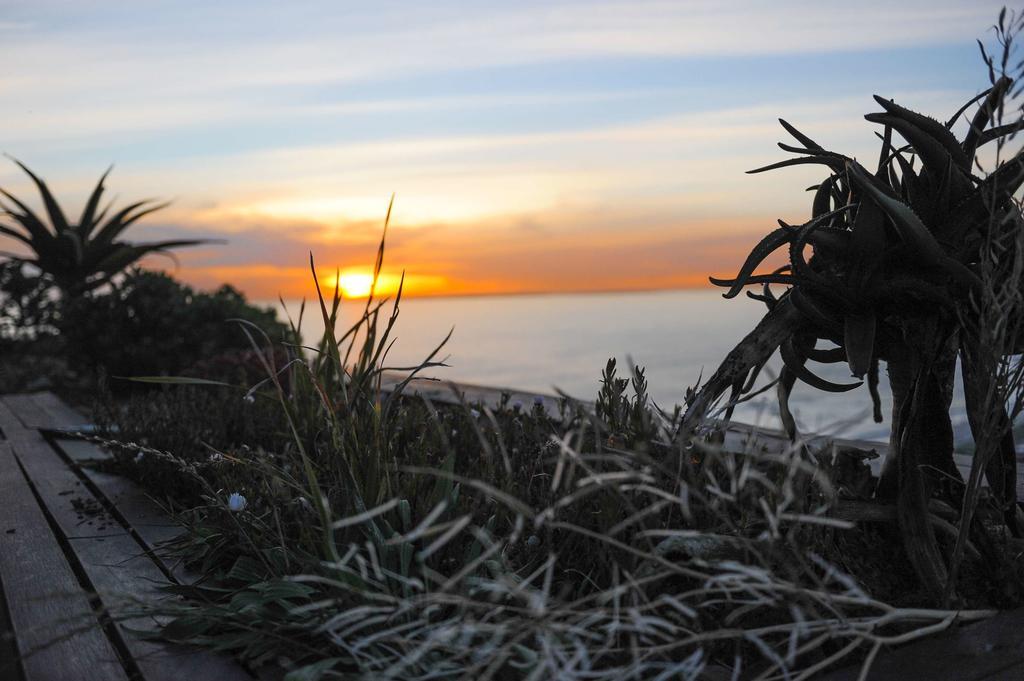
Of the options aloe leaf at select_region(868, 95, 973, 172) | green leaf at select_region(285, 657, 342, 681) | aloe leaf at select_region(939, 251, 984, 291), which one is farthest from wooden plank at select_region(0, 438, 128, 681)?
aloe leaf at select_region(868, 95, 973, 172)

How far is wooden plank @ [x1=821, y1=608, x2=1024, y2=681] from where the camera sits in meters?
1.88

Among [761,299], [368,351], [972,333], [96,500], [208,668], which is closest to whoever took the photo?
[208,668]

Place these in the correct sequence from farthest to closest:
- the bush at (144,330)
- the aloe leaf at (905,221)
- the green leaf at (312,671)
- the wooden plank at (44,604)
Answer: the bush at (144,330), the aloe leaf at (905,221), the wooden plank at (44,604), the green leaf at (312,671)

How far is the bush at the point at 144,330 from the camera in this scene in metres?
8.08

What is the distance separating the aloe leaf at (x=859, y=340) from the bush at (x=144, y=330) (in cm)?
644

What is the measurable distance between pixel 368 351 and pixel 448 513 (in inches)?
30.1

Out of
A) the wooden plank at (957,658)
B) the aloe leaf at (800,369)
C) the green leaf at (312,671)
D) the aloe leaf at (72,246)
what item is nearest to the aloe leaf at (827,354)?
the aloe leaf at (800,369)

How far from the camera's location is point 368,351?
9.53ft

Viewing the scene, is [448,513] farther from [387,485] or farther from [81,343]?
[81,343]

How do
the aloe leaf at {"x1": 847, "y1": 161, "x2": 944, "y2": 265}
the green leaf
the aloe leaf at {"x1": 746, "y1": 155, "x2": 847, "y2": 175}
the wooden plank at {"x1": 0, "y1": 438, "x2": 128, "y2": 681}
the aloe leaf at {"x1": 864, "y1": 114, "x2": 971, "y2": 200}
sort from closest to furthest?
the green leaf
the wooden plank at {"x1": 0, "y1": 438, "x2": 128, "y2": 681}
the aloe leaf at {"x1": 847, "y1": 161, "x2": 944, "y2": 265}
the aloe leaf at {"x1": 864, "y1": 114, "x2": 971, "y2": 200}
the aloe leaf at {"x1": 746, "y1": 155, "x2": 847, "y2": 175}

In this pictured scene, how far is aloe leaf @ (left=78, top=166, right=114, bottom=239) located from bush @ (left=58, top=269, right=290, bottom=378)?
1.27 m

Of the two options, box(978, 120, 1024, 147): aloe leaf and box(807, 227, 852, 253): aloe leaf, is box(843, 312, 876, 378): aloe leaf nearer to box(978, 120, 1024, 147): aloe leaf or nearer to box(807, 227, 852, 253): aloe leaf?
box(807, 227, 852, 253): aloe leaf

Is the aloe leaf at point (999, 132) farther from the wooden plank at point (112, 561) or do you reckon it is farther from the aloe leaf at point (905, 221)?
the wooden plank at point (112, 561)

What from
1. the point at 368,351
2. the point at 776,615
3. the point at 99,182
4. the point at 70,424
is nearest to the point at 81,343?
the point at 99,182
